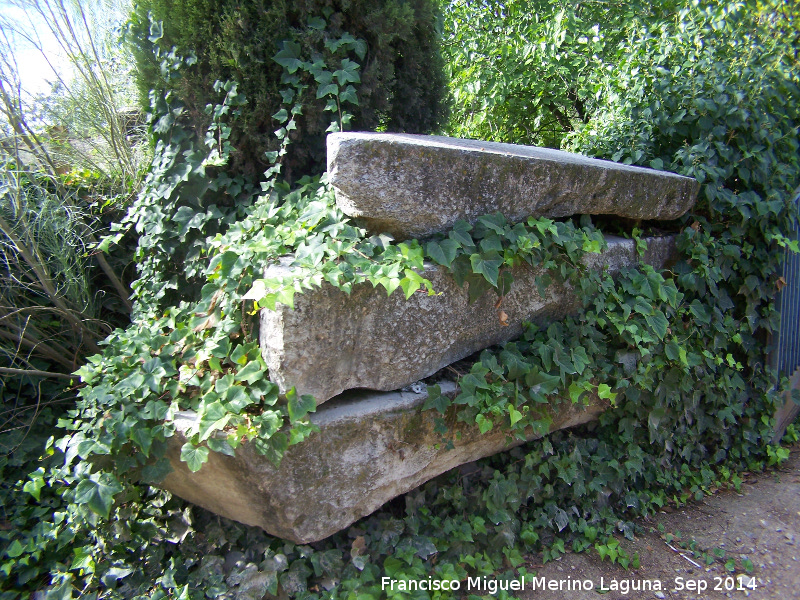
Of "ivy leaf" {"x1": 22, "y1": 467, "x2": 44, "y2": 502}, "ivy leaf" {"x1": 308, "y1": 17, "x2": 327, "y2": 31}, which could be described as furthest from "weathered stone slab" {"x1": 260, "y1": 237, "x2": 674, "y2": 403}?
"ivy leaf" {"x1": 308, "y1": 17, "x2": 327, "y2": 31}

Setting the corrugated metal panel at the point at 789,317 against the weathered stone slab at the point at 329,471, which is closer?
the weathered stone slab at the point at 329,471

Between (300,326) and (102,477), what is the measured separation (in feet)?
3.13

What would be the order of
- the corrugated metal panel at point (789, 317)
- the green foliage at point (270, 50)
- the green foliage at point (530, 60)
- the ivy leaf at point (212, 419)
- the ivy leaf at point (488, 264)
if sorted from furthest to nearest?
the green foliage at point (530, 60) → the corrugated metal panel at point (789, 317) → the green foliage at point (270, 50) → the ivy leaf at point (488, 264) → the ivy leaf at point (212, 419)

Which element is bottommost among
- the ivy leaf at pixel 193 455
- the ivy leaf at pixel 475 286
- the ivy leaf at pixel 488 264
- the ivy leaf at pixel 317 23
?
the ivy leaf at pixel 193 455

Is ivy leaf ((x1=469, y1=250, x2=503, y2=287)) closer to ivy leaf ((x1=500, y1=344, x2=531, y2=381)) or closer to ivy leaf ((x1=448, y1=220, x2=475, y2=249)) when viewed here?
ivy leaf ((x1=448, y1=220, x2=475, y2=249))

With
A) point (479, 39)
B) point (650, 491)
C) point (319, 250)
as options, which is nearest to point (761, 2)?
point (479, 39)

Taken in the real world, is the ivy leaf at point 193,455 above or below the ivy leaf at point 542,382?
above

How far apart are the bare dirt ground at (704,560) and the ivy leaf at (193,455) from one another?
1.48 metres

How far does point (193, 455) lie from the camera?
6.13 feet

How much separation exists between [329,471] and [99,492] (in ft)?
2.78

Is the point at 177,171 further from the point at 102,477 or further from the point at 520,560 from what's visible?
the point at 520,560

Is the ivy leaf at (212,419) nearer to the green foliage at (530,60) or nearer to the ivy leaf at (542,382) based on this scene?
the ivy leaf at (542,382)

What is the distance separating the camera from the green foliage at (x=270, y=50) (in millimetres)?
2512

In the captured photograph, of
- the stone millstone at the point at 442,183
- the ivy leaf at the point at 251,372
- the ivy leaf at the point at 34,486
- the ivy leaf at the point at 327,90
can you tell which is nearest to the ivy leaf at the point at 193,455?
the ivy leaf at the point at 251,372
